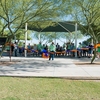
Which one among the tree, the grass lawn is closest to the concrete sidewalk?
the grass lawn

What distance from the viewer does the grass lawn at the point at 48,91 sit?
6.02 metres

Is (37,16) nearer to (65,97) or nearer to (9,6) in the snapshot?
(9,6)

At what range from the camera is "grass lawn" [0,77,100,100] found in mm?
6016

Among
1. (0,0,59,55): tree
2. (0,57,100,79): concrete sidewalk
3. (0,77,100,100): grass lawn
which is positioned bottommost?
(0,77,100,100): grass lawn

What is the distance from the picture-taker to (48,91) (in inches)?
263

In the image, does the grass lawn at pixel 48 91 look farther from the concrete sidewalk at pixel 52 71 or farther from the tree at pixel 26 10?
the tree at pixel 26 10

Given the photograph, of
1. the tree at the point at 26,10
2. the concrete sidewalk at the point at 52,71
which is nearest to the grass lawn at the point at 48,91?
the concrete sidewalk at the point at 52,71

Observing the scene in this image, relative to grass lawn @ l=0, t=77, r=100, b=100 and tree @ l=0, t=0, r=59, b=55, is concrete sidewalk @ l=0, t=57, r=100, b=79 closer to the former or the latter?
grass lawn @ l=0, t=77, r=100, b=100

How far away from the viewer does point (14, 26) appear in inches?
645

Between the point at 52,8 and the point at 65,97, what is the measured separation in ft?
28.8

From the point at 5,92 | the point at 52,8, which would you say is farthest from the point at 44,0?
the point at 5,92

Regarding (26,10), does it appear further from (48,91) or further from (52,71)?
(48,91)

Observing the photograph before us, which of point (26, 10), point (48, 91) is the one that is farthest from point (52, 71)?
point (26, 10)

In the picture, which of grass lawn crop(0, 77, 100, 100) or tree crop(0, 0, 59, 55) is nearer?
grass lawn crop(0, 77, 100, 100)
